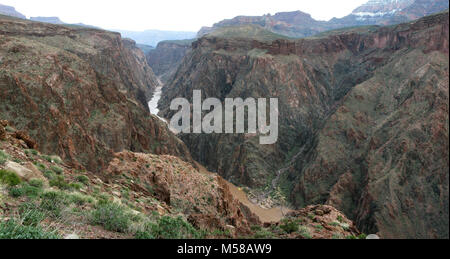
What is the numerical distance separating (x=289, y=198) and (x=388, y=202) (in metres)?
18.0

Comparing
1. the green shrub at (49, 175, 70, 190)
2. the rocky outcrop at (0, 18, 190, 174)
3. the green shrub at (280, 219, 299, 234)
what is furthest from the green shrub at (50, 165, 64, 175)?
the rocky outcrop at (0, 18, 190, 174)

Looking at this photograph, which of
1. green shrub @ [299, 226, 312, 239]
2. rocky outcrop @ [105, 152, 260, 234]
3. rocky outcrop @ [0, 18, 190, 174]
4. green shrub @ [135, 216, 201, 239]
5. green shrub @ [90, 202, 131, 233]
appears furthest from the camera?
rocky outcrop @ [0, 18, 190, 174]

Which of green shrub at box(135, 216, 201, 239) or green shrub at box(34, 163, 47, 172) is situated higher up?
green shrub at box(34, 163, 47, 172)

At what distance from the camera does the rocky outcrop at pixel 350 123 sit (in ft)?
135

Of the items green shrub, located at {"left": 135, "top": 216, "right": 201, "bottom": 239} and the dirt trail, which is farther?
the dirt trail

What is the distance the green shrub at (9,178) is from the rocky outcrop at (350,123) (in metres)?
19.6

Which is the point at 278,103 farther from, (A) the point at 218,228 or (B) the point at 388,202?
(A) the point at 218,228

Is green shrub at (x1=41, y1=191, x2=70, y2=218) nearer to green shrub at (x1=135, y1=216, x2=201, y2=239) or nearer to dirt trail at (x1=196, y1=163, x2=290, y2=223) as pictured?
green shrub at (x1=135, y1=216, x2=201, y2=239)

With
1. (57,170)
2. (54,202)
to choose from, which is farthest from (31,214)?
(57,170)

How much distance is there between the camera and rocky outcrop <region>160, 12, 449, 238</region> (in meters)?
41.2

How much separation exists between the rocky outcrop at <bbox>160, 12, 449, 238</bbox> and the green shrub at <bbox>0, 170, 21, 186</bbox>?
19.6 m

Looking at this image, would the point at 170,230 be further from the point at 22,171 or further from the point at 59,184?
the point at 22,171
